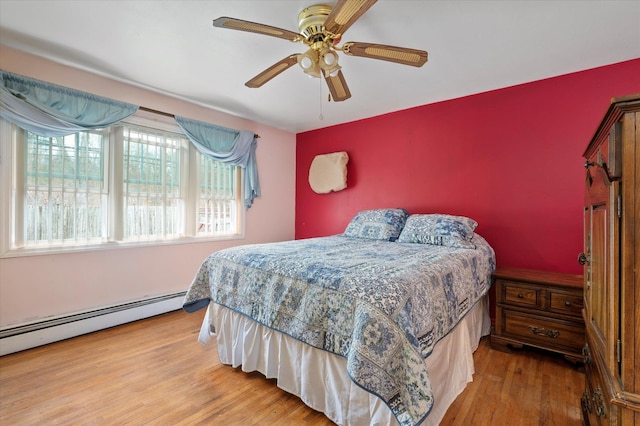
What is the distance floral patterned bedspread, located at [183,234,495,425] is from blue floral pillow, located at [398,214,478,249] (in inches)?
6.5

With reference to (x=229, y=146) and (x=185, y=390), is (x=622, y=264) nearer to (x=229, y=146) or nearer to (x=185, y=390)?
(x=185, y=390)

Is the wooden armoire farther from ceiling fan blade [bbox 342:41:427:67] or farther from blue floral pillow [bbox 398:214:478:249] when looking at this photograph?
blue floral pillow [bbox 398:214:478:249]

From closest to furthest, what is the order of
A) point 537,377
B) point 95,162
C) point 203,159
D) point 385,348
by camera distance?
point 385,348 → point 537,377 → point 95,162 → point 203,159

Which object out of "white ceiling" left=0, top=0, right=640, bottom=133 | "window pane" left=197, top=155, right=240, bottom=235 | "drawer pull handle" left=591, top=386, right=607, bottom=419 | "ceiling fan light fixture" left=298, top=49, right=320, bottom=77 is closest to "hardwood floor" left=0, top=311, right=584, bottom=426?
"drawer pull handle" left=591, top=386, right=607, bottom=419

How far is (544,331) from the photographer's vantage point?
7.00 ft

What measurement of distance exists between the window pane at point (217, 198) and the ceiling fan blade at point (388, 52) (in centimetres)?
239

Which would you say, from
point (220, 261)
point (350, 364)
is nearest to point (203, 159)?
point (220, 261)

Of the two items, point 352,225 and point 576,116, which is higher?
point 576,116

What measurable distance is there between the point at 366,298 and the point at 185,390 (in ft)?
4.40

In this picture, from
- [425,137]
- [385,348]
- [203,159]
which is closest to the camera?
[385,348]

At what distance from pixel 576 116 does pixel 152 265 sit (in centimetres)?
421

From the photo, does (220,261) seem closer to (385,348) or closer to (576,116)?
(385,348)

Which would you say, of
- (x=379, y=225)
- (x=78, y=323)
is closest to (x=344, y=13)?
(x=379, y=225)

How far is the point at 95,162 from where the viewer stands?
262 centimetres
